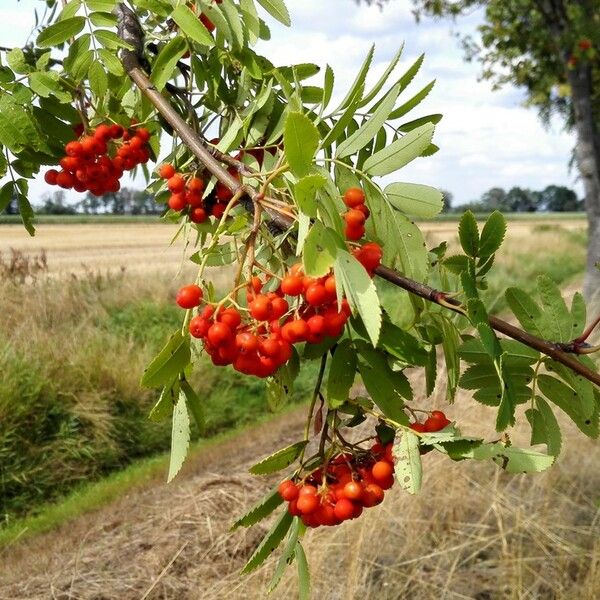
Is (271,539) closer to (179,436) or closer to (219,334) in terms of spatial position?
(179,436)

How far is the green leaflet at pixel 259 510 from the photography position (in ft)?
3.66

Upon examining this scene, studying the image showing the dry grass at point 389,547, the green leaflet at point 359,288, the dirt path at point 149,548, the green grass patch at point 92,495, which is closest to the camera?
the green leaflet at point 359,288

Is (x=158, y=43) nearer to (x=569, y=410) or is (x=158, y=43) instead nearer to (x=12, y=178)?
(x=12, y=178)

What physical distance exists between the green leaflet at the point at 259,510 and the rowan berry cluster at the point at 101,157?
757 mm

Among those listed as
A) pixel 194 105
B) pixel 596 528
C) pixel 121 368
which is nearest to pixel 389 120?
pixel 194 105

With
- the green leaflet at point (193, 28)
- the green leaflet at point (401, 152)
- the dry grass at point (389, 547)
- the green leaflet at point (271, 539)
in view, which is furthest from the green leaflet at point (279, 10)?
the dry grass at point (389, 547)

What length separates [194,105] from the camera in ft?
4.76

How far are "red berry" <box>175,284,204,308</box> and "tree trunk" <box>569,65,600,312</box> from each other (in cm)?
770

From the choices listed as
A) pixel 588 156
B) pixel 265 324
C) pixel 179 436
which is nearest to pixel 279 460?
pixel 179 436

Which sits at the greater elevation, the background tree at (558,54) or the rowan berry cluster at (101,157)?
the background tree at (558,54)

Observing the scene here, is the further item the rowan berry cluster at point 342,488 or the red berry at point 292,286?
the rowan berry cluster at point 342,488

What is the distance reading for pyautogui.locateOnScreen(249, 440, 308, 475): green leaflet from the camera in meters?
1.06

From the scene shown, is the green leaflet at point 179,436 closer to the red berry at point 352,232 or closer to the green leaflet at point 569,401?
the red berry at point 352,232

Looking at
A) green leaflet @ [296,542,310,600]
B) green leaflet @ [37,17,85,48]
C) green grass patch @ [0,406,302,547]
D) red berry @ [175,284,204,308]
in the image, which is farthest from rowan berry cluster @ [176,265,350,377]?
green grass patch @ [0,406,302,547]
